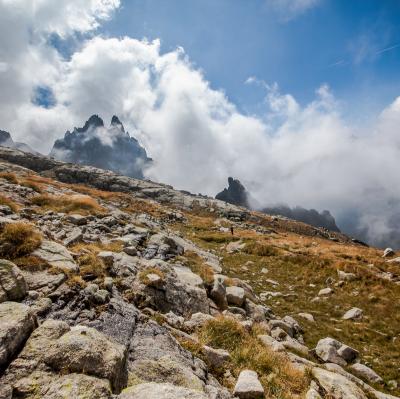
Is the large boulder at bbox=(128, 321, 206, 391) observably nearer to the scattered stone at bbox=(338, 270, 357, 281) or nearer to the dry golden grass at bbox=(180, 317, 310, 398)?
the dry golden grass at bbox=(180, 317, 310, 398)

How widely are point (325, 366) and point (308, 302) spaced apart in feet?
34.9

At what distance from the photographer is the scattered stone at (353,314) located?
1819 centimetres

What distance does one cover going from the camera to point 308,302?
2100cm

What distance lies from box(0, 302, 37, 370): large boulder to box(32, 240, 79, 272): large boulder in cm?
388

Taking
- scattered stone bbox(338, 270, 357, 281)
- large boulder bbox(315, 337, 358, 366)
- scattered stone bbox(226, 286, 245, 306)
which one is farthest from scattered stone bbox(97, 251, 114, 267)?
scattered stone bbox(338, 270, 357, 281)

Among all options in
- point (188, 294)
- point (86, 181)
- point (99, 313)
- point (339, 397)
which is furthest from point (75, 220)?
point (86, 181)

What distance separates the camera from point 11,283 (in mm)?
7648

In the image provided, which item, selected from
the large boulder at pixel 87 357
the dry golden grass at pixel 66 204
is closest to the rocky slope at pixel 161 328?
the large boulder at pixel 87 357

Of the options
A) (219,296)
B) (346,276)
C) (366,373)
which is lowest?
(366,373)

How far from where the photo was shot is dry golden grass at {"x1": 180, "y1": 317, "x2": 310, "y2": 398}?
286 inches

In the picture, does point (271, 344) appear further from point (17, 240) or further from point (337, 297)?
point (337, 297)

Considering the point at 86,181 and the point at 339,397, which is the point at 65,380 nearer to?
the point at 339,397

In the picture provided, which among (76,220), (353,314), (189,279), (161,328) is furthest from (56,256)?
(353,314)

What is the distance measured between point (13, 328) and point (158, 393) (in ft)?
9.52
